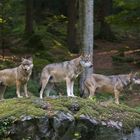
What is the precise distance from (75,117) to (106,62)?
17557 mm

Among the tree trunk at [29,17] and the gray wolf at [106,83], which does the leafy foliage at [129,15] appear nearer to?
the tree trunk at [29,17]

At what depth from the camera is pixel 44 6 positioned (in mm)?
40938

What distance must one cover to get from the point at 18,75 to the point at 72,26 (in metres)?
17.9

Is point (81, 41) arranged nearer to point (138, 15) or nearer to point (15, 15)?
point (138, 15)

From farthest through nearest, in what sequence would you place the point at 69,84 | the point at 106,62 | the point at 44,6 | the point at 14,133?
the point at 44,6 → the point at 106,62 → the point at 69,84 → the point at 14,133

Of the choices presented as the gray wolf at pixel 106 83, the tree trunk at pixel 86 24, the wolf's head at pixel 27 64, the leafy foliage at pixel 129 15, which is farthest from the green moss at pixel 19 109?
the leafy foliage at pixel 129 15

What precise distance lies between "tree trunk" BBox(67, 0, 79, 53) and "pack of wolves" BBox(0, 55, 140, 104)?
15.3 m

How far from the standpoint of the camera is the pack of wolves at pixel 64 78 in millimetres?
13078

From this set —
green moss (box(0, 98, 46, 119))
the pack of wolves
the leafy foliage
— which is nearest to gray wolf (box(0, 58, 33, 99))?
the pack of wolves

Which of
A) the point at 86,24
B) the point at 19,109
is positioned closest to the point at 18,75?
the point at 19,109

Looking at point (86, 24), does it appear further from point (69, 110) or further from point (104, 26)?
point (104, 26)

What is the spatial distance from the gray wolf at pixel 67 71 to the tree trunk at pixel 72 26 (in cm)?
1586

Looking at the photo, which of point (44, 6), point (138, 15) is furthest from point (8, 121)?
point (44, 6)

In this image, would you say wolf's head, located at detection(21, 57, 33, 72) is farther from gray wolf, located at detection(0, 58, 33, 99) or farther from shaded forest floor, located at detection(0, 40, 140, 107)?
shaded forest floor, located at detection(0, 40, 140, 107)
